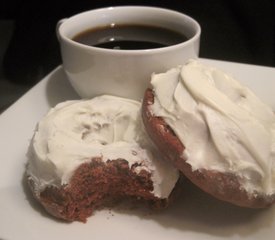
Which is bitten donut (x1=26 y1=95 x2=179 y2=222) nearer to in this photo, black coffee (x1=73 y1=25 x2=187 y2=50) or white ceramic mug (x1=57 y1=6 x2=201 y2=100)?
white ceramic mug (x1=57 y1=6 x2=201 y2=100)

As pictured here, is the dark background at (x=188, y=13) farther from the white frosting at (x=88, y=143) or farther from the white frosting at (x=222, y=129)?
the white frosting at (x=222, y=129)

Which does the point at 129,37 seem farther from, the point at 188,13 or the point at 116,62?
the point at 188,13

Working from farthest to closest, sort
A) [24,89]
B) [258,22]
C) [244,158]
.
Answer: [258,22] < [24,89] < [244,158]

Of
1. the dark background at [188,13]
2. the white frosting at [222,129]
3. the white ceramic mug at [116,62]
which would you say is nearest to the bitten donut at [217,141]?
the white frosting at [222,129]

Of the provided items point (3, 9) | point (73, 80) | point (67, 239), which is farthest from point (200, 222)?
point (3, 9)

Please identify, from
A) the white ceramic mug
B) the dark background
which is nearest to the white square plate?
the white ceramic mug

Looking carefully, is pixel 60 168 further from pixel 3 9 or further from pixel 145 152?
pixel 3 9

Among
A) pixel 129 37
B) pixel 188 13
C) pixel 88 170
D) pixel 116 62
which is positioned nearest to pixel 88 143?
pixel 88 170
